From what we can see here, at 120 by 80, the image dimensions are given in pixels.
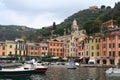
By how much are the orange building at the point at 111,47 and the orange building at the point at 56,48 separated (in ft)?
151

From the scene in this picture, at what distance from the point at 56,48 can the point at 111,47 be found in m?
53.0

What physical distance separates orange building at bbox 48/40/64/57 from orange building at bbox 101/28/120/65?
46044 millimetres

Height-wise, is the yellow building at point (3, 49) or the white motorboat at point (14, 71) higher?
the yellow building at point (3, 49)

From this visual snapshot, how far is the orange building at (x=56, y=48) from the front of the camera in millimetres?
172850

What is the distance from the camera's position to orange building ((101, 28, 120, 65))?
122625mm

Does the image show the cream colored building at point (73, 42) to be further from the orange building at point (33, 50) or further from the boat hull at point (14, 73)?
the boat hull at point (14, 73)

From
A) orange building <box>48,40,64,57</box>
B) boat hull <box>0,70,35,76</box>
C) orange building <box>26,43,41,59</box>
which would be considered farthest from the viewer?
orange building <box>48,40,64,57</box>

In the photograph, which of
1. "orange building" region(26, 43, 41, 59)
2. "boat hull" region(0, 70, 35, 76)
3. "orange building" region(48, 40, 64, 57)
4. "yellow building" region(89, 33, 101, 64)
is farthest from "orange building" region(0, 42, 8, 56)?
"boat hull" region(0, 70, 35, 76)

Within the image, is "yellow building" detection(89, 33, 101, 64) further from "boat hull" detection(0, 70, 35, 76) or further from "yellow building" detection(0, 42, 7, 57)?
"boat hull" detection(0, 70, 35, 76)

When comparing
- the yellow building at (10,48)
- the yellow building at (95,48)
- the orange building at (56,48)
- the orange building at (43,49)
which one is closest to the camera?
the yellow building at (95,48)

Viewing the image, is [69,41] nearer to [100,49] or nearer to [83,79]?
[100,49]

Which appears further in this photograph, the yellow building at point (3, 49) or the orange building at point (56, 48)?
the orange building at point (56, 48)

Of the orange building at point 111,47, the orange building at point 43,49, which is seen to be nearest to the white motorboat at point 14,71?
the orange building at point 111,47

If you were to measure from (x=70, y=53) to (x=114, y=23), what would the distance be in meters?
27.9
